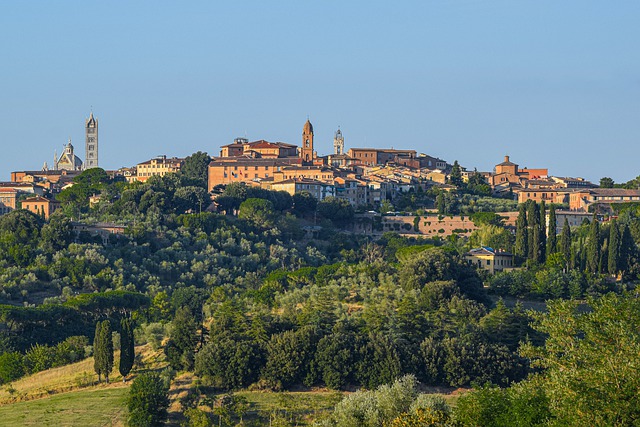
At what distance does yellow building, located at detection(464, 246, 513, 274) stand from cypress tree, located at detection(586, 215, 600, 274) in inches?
239

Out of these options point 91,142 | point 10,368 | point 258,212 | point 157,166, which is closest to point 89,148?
point 91,142

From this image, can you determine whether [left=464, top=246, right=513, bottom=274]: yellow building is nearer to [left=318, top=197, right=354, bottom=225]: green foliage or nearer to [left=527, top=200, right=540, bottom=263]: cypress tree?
[left=527, top=200, right=540, bottom=263]: cypress tree

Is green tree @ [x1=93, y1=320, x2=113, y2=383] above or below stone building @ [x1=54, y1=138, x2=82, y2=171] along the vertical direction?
below

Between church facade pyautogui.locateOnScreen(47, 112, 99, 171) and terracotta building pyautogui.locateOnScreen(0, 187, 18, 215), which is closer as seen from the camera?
terracotta building pyautogui.locateOnScreen(0, 187, 18, 215)

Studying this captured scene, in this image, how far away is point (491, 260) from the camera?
254 ft

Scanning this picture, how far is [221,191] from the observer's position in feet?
342

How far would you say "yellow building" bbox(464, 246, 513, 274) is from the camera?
77.0 metres

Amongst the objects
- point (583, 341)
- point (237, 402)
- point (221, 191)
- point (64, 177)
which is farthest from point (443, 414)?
point (64, 177)

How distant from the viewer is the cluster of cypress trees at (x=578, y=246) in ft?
235

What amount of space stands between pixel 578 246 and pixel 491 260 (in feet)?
16.4

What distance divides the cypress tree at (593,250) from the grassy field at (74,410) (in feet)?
96.5

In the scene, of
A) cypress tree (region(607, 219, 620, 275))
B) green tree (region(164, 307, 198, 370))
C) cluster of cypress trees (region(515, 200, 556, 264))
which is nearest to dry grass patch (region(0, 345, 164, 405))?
green tree (region(164, 307, 198, 370))

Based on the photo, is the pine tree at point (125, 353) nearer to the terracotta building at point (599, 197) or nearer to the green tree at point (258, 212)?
the green tree at point (258, 212)

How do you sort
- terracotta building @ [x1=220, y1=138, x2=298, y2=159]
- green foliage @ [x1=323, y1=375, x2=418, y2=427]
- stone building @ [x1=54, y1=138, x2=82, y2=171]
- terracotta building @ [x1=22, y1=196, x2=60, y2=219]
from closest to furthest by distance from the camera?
green foliage @ [x1=323, y1=375, x2=418, y2=427]
terracotta building @ [x1=22, y1=196, x2=60, y2=219]
terracotta building @ [x1=220, y1=138, x2=298, y2=159]
stone building @ [x1=54, y1=138, x2=82, y2=171]
